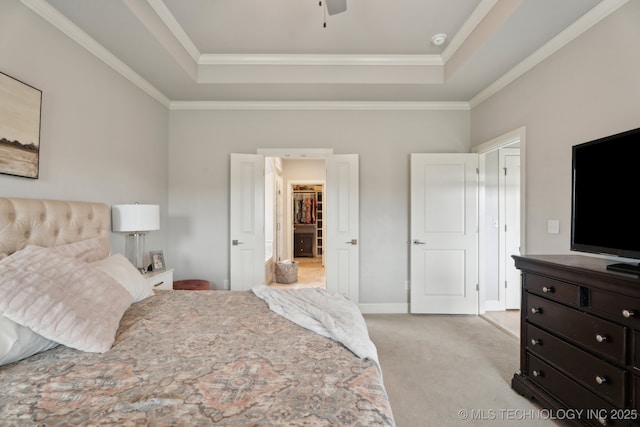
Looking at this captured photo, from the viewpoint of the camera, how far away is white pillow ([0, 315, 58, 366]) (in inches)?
44.1

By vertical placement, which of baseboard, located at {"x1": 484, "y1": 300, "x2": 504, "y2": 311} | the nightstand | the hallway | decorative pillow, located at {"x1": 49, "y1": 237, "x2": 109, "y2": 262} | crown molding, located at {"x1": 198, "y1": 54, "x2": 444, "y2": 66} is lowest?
the hallway

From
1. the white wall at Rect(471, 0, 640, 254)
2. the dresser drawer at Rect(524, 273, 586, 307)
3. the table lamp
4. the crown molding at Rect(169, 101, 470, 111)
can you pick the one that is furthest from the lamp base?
the white wall at Rect(471, 0, 640, 254)

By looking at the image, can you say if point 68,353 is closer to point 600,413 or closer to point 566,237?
point 600,413

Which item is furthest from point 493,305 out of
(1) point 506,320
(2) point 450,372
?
(2) point 450,372

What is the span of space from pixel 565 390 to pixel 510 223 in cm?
252

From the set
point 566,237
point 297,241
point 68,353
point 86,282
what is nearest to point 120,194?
point 86,282

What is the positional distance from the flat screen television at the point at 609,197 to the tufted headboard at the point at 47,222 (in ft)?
10.5

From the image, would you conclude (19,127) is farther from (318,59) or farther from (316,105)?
(316,105)

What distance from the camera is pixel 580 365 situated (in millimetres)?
1593

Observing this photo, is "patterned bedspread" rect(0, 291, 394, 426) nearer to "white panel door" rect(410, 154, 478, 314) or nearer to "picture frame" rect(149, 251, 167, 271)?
"picture frame" rect(149, 251, 167, 271)

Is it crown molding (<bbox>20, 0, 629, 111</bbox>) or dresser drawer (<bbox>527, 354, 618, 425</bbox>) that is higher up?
crown molding (<bbox>20, 0, 629, 111</bbox>)

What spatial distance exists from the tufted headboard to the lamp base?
0.43 m

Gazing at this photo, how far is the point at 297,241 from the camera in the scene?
855 cm

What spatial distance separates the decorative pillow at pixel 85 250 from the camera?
72.0 inches
